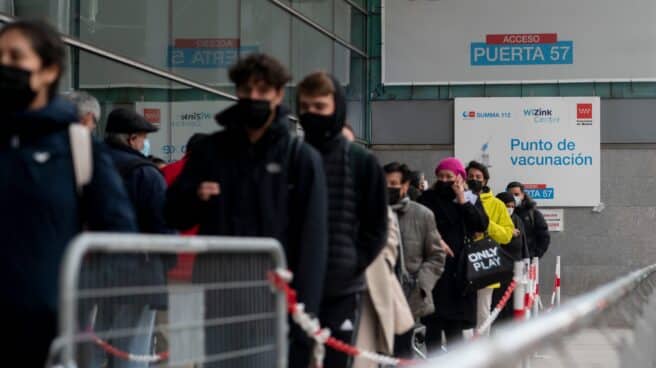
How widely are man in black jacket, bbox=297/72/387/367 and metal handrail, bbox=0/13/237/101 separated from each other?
4314 mm

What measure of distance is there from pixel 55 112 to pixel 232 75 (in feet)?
3.65

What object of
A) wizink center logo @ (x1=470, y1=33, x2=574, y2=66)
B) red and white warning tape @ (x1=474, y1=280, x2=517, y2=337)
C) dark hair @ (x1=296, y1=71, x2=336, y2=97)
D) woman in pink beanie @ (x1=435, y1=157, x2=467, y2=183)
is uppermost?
wizink center logo @ (x1=470, y1=33, x2=574, y2=66)

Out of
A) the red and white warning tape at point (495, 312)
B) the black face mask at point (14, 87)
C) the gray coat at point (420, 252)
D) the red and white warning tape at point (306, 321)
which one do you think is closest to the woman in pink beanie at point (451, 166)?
the gray coat at point (420, 252)

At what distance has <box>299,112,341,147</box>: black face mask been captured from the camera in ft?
18.8

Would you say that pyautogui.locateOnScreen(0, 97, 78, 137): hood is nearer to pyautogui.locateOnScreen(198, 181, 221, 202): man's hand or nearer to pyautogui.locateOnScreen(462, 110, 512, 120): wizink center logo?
pyautogui.locateOnScreen(198, 181, 221, 202): man's hand

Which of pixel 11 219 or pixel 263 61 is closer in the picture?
pixel 11 219

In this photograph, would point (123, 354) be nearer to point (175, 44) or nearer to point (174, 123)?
point (174, 123)

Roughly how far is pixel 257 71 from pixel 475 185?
7.13 meters

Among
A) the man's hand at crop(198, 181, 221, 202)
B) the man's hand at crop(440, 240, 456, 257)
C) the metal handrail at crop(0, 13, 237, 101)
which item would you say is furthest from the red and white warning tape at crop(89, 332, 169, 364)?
the metal handrail at crop(0, 13, 237, 101)

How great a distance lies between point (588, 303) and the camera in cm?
409

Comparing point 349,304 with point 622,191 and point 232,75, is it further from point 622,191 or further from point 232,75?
point 622,191

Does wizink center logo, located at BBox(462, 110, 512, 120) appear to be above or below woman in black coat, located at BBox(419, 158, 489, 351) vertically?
above

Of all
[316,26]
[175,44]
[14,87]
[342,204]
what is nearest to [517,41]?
[316,26]

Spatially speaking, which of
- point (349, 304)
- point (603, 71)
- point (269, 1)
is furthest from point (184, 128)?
point (603, 71)
